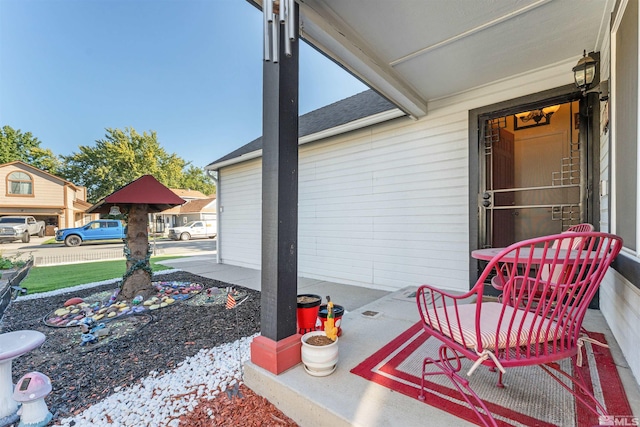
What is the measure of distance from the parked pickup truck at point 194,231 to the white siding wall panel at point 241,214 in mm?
12497

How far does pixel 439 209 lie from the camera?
413 centimetres

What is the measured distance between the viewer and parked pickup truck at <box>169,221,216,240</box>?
18844mm

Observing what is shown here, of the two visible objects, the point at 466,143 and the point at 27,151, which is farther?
the point at 27,151

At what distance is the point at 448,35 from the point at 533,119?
2.93m

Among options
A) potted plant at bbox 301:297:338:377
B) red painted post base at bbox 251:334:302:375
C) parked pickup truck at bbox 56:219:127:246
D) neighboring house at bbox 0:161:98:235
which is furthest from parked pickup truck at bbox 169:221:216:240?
potted plant at bbox 301:297:338:377

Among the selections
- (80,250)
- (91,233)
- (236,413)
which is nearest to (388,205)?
(236,413)

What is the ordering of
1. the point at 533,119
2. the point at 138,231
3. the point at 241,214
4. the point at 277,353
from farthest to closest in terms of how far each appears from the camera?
the point at 241,214 → the point at 533,119 → the point at 138,231 → the point at 277,353

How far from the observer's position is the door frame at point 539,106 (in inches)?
115

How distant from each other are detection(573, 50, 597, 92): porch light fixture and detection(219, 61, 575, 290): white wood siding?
564mm

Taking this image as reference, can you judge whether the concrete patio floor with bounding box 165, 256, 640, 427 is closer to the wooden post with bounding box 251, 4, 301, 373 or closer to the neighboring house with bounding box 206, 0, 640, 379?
the wooden post with bounding box 251, 4, 301, 373

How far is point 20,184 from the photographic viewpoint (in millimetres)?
18047

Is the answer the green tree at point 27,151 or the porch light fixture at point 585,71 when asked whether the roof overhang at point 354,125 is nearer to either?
the porch light fixture at point 585,71

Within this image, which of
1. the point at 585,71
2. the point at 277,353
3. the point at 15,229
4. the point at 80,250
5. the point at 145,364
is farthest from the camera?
the point at 15,229

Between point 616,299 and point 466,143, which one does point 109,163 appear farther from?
point 616,299
